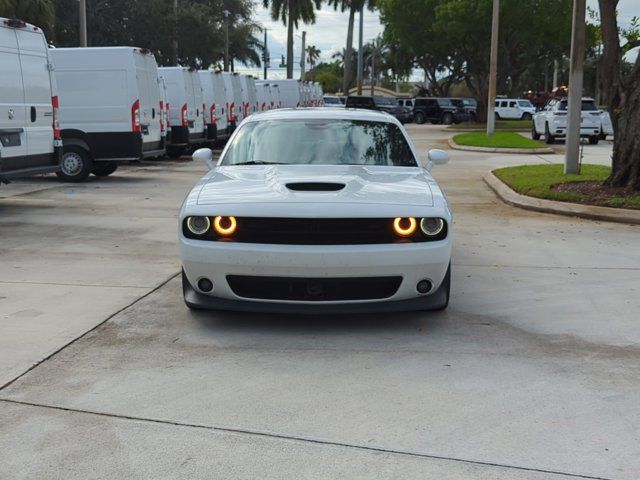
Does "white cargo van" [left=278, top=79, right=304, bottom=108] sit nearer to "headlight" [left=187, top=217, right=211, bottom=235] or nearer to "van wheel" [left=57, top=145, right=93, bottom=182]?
"van wheel" [left=57, top=145, right=93, bottom=182]

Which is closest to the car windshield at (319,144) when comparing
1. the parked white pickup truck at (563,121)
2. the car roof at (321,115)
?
the car roof at (321,115)

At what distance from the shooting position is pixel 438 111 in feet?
179

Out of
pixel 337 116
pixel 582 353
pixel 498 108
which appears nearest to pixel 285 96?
pixel 498 108

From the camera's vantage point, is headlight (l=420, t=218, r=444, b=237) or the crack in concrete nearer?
the crack in concrete

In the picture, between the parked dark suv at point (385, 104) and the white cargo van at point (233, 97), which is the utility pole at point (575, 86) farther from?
the parked dark suv at point (385, 104)

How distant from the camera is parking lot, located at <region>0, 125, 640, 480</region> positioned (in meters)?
3.65

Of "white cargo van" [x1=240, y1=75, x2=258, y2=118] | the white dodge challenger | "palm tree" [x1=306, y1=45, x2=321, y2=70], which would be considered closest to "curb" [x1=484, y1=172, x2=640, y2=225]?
the white dodge challenger

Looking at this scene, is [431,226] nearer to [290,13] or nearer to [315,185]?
[315,185]

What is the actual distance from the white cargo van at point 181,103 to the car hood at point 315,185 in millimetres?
14076

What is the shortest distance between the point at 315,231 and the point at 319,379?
1.13 metres

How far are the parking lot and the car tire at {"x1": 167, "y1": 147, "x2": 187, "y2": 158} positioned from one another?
1349 cm

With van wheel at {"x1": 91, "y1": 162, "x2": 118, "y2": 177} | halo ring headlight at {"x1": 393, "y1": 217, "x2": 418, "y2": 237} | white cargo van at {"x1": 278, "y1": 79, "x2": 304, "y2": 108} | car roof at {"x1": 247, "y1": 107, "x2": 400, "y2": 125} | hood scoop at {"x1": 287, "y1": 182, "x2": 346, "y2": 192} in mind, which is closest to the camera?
halo ring headlight at {"x1": 393, "y1": 217, "x2": 418, "y2": 237}

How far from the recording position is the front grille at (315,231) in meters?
5.39

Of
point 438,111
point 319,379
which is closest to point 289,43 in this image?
point 438,111
